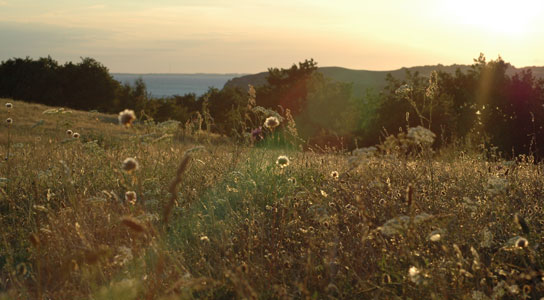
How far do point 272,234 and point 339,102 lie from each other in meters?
34.5

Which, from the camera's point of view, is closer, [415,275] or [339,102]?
[415,275]

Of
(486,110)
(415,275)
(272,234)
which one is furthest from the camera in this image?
(486,110)

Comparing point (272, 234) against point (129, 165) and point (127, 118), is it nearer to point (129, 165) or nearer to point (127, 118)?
point (129, 165)

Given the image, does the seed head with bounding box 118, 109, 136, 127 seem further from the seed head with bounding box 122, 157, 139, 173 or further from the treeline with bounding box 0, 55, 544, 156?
the treeline with bounding box 0, 55, 544, 156

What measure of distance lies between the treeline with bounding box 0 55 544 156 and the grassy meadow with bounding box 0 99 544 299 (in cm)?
93

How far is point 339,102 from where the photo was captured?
124ft

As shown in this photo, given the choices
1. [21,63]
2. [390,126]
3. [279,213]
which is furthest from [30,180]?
[21,63]

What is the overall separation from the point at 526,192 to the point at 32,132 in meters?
14.8

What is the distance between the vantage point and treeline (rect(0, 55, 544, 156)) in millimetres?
21422

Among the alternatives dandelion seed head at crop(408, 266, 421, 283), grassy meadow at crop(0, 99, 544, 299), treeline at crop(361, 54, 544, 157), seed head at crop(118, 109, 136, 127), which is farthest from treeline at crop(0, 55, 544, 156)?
seed head at crop(118, 109, 136, 127)

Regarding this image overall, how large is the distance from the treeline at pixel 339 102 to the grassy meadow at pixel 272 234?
93cm

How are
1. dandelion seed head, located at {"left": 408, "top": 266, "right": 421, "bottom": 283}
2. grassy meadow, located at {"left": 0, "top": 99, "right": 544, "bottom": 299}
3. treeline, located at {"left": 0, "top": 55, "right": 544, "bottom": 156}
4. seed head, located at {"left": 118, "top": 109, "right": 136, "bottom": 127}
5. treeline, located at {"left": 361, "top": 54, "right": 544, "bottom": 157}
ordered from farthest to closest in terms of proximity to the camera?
treeline, located at {"left": 361, "top": 54, "right": 544, "bottom": 157} → treeline, located at {"left": 0, "top": 55, "right": 544, "bottom": 156} → grassy meadow, located at {"left": 0, "top": 99, "right": 544, "bottom": 299} → seed head, located at {"left": 118, "top": 109, "right": 136, "bottom": 127} → dandelion seed head, located at {"left": 408, "top": 266, "right": 421, "bottom": 283}

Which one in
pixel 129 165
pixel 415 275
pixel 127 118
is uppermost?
pixel 127 118

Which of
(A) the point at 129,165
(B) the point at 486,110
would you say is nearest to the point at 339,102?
(B) the point at 486,110
